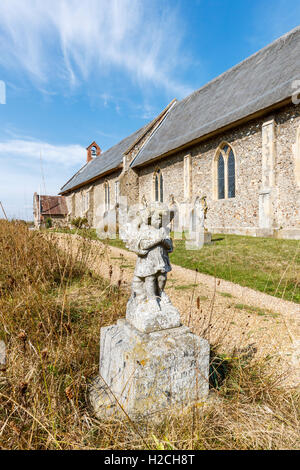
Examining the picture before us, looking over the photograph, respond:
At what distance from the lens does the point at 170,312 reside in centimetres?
209

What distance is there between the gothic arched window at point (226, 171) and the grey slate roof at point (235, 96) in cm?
139

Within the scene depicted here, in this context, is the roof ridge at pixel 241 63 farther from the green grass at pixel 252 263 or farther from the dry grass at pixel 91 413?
the dry grass at pixel 91 413

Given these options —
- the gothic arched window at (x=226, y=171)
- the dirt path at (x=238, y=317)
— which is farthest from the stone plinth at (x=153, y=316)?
the gothic arched window at (x=226, y=171)

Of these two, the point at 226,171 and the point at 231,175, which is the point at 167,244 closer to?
the point at 231,175

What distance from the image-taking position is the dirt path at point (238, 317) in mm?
2857

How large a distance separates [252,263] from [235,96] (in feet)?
37.4

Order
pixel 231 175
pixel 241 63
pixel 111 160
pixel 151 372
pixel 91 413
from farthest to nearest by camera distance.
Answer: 1. pixel 111 160
2. pixel 241 63
3. pixel 231 175
4. pixel 91 413
5. pixel 151 372

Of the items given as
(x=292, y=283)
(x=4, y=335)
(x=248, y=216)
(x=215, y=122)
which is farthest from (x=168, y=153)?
(x=4, y=335)

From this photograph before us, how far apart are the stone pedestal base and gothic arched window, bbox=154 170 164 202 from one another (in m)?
16.9

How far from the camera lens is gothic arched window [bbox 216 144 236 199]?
13.7 m

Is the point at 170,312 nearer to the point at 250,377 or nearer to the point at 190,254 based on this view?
the point at 250,377

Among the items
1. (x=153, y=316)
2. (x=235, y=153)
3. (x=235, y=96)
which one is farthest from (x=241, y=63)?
(x=153, y=316)

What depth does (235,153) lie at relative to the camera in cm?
1327
